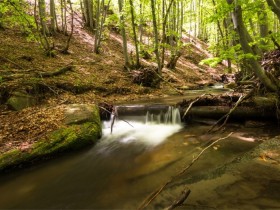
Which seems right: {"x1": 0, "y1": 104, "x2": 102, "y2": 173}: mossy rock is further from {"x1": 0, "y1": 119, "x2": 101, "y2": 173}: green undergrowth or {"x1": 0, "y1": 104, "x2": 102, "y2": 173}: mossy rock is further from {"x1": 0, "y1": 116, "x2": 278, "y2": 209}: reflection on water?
{"x1": 0, "y1": 116, "x2": 278, "y2": 209}: reflection on water

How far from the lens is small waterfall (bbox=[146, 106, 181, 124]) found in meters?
8.51

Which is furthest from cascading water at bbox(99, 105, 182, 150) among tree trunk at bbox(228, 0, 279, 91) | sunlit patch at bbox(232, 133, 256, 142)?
tree trunk at bbox(228, 0, 279, 91)

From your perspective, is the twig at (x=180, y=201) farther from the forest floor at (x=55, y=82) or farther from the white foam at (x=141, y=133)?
the forest floor at (x=55, y=82)

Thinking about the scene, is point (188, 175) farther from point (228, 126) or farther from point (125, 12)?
point (125, 12)

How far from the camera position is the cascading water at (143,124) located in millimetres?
7637

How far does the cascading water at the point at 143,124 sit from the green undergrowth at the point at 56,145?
0.83 metres

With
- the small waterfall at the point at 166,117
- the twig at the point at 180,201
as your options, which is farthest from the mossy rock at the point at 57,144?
the twig at the point at 180,201

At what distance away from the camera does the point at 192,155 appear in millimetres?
5566

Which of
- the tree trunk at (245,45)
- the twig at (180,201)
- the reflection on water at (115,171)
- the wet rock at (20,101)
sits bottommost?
the reflection on water at (115,171)

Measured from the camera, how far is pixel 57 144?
5840 millimetres

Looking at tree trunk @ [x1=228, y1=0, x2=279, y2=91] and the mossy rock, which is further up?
tree trunk @ [x1=228, y1=0, x2=279, y2=91]

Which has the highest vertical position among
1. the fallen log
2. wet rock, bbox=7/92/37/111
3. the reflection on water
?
wet rock, bbox=7/92/37/111

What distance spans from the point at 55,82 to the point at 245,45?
7.05 meters

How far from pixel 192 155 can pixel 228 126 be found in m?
2.44
